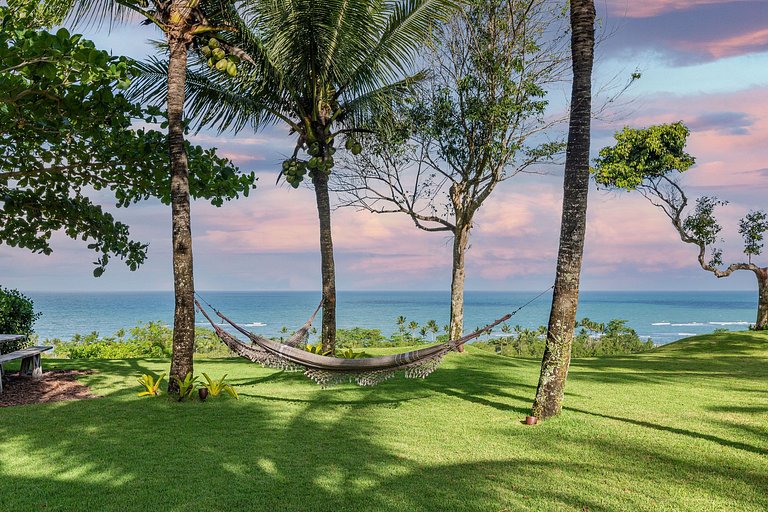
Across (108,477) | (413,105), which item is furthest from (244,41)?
(108,477)

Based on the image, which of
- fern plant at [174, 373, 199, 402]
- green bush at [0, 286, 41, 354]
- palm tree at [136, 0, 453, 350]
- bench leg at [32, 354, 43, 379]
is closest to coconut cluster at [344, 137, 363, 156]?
palm tree at [136, 0, 453, 350]

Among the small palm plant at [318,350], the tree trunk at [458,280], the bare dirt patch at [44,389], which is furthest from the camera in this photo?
the tree trunk at [458,280]

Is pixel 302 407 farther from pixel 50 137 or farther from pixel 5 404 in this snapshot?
pixel 50 137

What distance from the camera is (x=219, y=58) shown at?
7.09m

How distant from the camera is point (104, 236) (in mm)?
7797

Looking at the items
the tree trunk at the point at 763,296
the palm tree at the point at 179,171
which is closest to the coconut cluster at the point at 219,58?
the palm tree at the point at 179,171

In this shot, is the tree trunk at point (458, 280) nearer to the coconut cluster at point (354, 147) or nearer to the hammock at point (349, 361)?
the coconut cluster at point (354, 147)

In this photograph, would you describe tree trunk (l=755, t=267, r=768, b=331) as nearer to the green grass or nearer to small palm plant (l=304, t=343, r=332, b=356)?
the green grass

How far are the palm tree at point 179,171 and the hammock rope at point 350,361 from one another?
611 millimetres

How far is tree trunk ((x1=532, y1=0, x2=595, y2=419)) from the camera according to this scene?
201 inches

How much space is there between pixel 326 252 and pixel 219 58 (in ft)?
11.1

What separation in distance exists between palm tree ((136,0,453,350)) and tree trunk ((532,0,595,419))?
348 centimetres

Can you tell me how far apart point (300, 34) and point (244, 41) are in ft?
3.69

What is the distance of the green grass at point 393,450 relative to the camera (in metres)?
3.32
